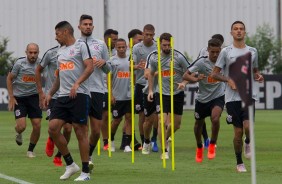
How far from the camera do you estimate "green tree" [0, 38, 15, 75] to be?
48.9m

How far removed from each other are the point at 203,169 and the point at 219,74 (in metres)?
1.53

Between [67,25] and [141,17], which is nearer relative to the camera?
[67,25]

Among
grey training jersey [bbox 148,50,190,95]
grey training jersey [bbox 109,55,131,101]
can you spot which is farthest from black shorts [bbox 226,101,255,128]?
grey training jersey [bbox 109,55,131,101]

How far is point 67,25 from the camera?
15680 millimetres

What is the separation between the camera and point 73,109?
15664 millimetres

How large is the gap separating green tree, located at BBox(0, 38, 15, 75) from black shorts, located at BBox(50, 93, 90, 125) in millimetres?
33193

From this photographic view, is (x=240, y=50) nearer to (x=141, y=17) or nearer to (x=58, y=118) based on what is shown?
(x=58, y=118)

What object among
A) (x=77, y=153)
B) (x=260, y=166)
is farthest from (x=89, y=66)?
(x=77, y=153)

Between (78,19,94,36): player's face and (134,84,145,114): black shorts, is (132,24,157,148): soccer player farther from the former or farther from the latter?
(78,19,94,36): player's face

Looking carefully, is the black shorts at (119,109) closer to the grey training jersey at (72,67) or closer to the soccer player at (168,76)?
the soccer player at (168,76)

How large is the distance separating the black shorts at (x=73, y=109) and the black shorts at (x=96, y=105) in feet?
4.39

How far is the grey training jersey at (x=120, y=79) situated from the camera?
22.9 m

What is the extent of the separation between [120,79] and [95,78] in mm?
5134

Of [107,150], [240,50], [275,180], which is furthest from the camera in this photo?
[107,150]
